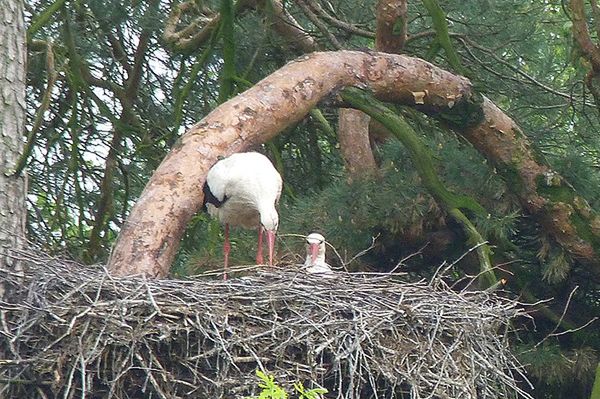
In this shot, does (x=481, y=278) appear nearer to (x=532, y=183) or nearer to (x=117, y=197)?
(x=532, y=183)

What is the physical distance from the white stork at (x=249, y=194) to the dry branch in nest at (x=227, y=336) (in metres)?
1.19

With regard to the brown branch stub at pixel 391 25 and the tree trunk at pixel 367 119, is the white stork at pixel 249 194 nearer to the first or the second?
the tree trunk at pixel 367 119

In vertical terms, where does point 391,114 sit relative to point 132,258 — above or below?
above

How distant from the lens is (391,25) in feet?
23.8

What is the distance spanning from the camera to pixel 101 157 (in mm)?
8508

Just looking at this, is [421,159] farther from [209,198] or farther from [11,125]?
[11,125]

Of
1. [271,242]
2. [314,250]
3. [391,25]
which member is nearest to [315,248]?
[314,250]

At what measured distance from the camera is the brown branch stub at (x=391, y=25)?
714cm

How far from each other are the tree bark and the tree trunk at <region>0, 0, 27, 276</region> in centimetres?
57

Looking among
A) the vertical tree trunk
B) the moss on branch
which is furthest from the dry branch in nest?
the moss on branch

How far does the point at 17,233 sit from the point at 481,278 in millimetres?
2438

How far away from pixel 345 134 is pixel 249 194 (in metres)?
1.19

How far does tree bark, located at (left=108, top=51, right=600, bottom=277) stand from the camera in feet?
18.0

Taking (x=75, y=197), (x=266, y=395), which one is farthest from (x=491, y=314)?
(x=75, y=197)
